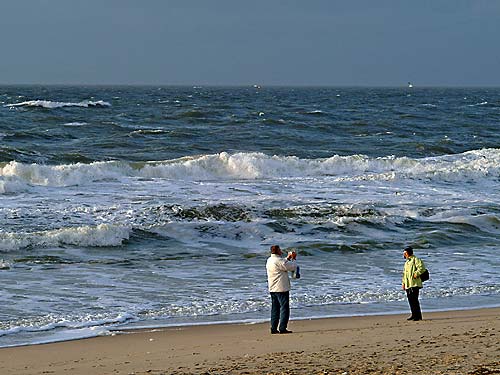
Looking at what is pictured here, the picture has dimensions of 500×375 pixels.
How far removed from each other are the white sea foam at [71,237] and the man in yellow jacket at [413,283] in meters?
8.24

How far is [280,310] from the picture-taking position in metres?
11.8

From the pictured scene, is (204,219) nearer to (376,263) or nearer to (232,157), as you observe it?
(376,263)

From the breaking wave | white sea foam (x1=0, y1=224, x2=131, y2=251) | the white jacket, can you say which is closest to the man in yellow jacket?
the white jacket

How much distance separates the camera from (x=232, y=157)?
115ft

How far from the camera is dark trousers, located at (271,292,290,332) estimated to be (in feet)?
38.3

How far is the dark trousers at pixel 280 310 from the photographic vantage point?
11680mm

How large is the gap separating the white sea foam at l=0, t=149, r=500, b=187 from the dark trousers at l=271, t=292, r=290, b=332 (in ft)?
59.8

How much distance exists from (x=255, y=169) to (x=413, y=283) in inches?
Result: 859

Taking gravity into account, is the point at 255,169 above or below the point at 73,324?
above

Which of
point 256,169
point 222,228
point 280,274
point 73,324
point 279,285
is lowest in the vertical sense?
point 222,228

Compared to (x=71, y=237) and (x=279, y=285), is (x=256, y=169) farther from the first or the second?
(x=279, y=285)

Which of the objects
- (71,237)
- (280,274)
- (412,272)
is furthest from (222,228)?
(280,274)

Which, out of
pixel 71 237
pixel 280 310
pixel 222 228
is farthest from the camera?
pixel 222 228

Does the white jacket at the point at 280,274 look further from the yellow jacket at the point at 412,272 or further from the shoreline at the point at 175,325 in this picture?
the yellow jacket at the point at 412,272
